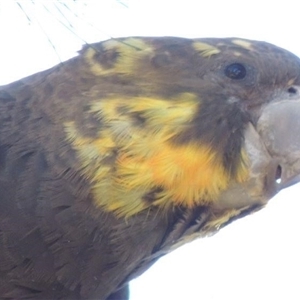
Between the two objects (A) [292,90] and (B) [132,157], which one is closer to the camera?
(B) [132,157]

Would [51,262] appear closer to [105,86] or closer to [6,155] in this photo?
[6,155]

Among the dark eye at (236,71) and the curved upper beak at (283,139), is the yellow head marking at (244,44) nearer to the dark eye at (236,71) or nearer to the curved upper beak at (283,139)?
the dark eye at (236,71)

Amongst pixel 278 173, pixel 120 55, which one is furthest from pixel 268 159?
pixel 120 55

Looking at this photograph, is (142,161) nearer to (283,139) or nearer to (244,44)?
(283,139)

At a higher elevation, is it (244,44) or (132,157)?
(244,44)

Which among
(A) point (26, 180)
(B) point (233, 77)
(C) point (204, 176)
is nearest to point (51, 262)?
(A) point (26, 180)
